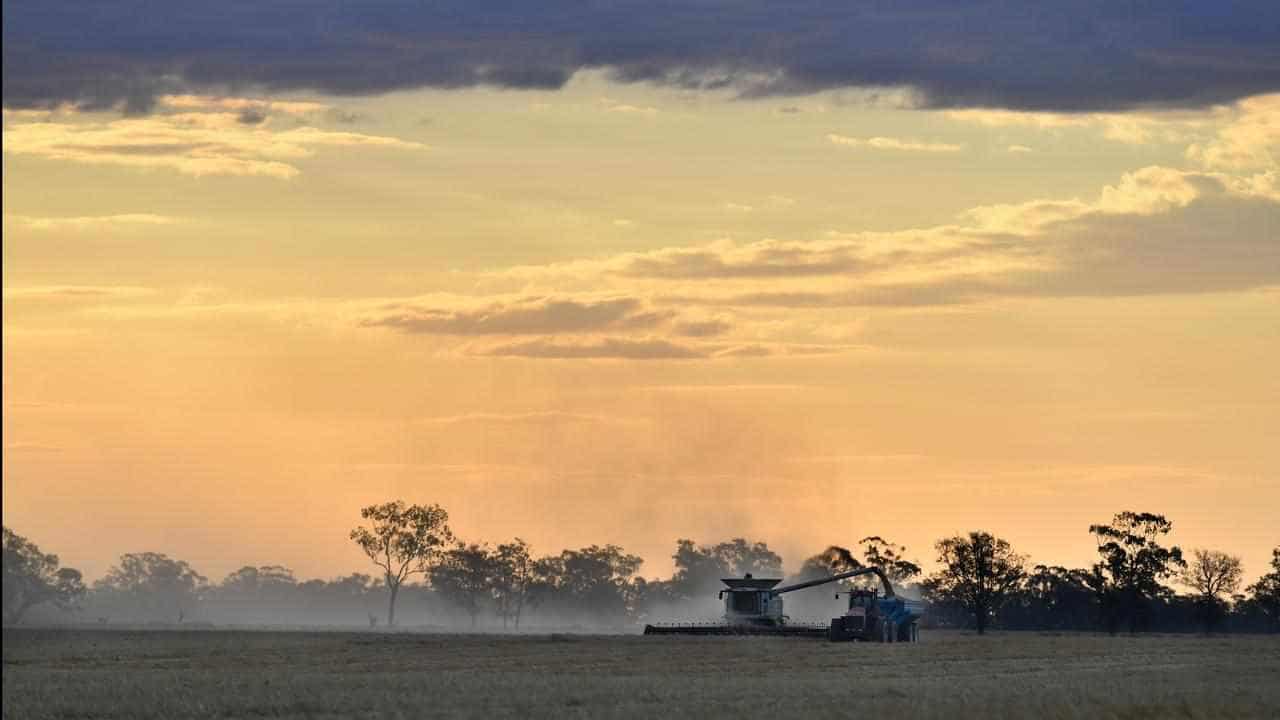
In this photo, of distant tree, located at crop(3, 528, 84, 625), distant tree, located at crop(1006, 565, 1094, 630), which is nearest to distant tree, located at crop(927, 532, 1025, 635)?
distant tree, located at crop(1006, 565, 1094, 630)

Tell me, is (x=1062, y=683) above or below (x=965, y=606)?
below

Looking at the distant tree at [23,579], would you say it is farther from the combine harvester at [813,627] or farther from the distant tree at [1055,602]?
the distant tree at [1055,602]

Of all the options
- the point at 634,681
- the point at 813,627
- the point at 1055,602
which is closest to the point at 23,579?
the point at 634,681

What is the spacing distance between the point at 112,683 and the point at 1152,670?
1457 inches

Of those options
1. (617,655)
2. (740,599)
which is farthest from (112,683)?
(740,599)

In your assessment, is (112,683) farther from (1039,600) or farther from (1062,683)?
(1039,600)

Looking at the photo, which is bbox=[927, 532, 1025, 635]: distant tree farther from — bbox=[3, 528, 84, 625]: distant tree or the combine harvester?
bbox=[3, 528, 84, 625]: distant tree

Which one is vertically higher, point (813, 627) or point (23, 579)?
point (813, 627)

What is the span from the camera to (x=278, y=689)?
57594 mm

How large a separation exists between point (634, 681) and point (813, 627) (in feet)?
199

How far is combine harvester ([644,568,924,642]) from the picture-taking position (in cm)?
10844

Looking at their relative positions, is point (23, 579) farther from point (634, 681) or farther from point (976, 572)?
point (976, 572)

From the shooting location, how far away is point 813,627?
120812 millimetres

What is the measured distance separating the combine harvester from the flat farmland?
439 inches
